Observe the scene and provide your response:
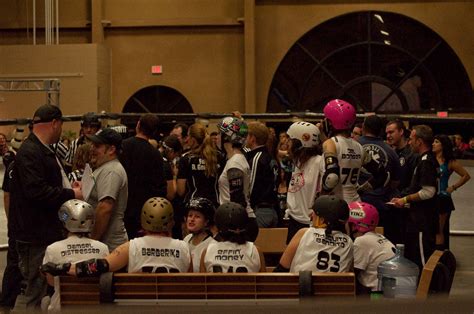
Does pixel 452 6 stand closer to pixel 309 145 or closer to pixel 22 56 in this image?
pixel 22 56

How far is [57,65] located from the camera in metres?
21.0

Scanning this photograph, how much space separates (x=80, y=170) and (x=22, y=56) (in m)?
15.7

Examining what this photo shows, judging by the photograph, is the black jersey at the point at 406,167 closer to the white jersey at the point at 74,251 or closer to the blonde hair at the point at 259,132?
the blonde hair at the point at 259,132

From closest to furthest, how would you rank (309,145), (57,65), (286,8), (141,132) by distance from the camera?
(309,145), (141,132), (57,65), (286,8)

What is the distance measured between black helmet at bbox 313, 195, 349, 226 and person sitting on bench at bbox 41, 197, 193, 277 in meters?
0.76

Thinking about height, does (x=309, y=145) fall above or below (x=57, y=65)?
below

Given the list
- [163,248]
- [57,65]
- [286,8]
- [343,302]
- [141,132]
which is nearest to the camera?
[343,302]

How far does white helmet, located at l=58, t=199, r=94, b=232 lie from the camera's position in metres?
4.74

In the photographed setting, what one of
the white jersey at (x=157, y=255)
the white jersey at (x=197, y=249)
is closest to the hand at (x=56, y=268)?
the white jersey at (x=157, y=255)

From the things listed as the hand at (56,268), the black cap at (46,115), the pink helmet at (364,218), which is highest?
the black cap at (46,115)

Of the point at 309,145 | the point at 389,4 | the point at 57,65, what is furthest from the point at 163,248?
the point at 389,4

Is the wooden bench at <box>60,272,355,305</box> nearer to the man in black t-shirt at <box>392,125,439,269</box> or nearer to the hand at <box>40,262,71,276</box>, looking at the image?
the hand at <box>40,262,71,276</box>

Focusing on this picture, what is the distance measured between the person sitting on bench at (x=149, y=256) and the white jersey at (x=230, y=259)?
0.54 ft

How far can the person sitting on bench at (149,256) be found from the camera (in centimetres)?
429
